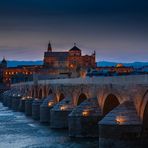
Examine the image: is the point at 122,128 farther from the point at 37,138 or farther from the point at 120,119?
the point at 37,138

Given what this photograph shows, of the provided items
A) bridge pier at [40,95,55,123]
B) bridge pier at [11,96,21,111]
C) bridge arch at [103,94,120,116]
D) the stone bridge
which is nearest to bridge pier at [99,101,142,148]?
the stone bridge

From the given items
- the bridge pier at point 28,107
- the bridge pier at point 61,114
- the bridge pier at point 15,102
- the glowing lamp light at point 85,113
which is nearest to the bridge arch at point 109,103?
the glowing lamp light at point 85,113

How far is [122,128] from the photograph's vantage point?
2856 centimetres

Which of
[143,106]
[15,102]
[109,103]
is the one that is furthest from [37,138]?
[15,102]

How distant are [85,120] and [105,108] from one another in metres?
1.90

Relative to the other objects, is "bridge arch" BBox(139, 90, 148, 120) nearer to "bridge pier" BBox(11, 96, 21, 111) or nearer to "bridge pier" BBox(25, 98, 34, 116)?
"bridge pier" BBox(25, 98, 34, 116)

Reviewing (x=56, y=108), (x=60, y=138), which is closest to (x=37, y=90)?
(x=56, y=108)

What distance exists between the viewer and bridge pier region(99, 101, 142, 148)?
28328mm

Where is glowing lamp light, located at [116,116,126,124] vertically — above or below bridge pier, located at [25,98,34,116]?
above

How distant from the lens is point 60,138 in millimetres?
39719

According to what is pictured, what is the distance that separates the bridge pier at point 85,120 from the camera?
1481 inches

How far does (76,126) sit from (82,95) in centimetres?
819

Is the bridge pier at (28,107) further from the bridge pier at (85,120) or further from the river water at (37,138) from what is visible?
the bridge pier at (85,120)

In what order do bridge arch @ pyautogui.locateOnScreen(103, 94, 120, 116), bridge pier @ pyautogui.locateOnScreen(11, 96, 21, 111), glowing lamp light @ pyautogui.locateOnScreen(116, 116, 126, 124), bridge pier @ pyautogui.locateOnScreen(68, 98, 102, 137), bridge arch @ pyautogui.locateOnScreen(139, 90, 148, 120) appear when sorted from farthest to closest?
bridge pier @ pyautogui.locateOnScreen(11, 96, 21, 111) < bridge pier @ pyautogui.locateOnScreen(68, 98, 102, 137) < bridge arch @ pyautogui.locateOnScreen(103, 94, 120, 116) < glowing lamp light @ pyautogui.locateOnScreen(116, 116, 126, 124) < bridge arch @ pyautogui.locateOnScreen(139, 90, 148, 120)
